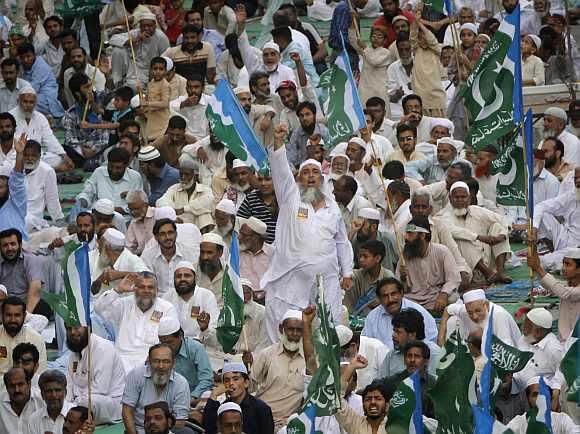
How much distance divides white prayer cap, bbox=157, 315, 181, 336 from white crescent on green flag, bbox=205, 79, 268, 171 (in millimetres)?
1386

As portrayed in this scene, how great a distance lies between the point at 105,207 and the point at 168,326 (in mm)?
2785

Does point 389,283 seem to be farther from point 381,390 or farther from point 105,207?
point 105,207

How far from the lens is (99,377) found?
17.8 m

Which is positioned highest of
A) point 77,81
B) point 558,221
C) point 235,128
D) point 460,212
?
point 235,128

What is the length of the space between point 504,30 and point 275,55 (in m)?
6.52

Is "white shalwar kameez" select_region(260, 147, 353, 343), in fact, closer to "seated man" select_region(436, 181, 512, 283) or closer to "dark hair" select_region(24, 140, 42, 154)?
"seated man" select_region(436, 181, 512, 283)

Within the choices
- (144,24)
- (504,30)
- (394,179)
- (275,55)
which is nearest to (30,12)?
(144,24)

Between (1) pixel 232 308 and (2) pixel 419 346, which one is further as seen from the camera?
(1) pixel 232 308

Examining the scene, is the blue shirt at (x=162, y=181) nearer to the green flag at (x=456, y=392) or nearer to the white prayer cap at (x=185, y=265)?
the white prayer cap at (x=185, y=265)

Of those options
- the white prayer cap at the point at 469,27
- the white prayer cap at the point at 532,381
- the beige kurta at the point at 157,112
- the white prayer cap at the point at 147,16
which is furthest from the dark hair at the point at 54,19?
the white prayer cap at the point at 532,381

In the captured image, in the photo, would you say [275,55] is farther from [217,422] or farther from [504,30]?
[217,422]

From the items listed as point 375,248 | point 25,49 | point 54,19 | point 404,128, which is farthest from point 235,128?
point 54,19

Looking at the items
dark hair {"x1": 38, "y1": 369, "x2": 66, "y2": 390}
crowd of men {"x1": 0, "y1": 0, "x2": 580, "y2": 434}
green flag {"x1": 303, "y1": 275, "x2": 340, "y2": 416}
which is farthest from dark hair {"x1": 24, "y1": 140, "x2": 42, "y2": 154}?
green flag {"x1": 303, "y1": 275, "x2": 340, "y2": 416}

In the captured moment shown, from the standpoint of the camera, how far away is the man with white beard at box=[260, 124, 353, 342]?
58.7 feet
